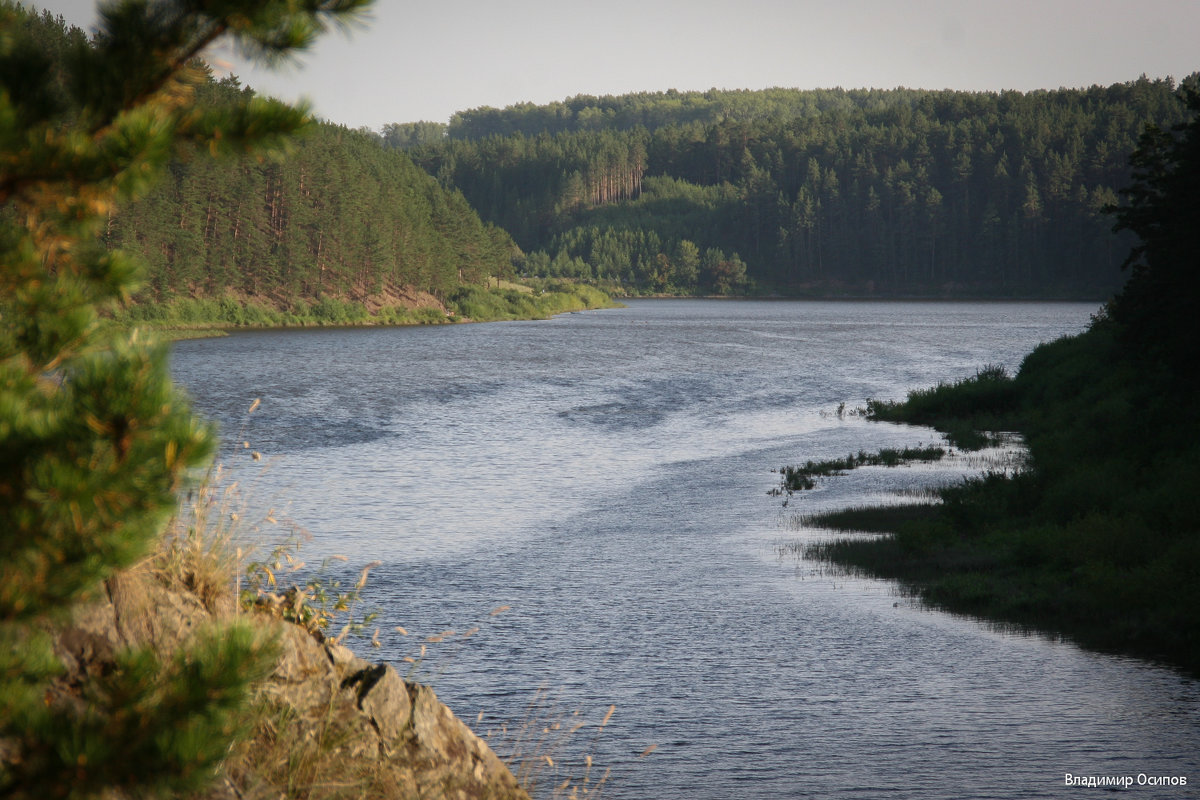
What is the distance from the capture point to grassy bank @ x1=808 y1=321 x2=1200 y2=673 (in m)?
15.4

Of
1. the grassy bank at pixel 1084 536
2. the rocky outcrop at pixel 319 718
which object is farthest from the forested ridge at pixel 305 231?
the rocky outcrop at pixel 319 718

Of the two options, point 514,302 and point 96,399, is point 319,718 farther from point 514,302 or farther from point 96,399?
point 514,302

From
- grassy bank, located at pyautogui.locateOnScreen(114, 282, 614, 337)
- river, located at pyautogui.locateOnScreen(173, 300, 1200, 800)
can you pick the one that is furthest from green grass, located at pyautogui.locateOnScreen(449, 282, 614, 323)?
river, located at pyautogui.locateOnScreen(173, 300, 1200, 800)

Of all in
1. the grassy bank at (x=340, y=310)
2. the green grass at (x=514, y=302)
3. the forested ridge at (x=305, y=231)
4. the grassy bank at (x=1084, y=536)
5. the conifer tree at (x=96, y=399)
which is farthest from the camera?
the green grass at (x=514, y=302)

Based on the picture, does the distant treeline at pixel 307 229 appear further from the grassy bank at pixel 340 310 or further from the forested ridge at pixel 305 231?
the grassy bank at pixel 340 310

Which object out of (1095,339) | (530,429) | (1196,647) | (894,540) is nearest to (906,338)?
(1095,339)

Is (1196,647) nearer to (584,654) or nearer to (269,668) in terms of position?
(584,654)

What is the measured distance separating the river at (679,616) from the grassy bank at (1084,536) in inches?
35.2

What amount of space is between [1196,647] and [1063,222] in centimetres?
18612

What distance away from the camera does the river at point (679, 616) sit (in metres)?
11.3

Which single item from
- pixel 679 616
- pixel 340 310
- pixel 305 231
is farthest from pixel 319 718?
pixel 305 231

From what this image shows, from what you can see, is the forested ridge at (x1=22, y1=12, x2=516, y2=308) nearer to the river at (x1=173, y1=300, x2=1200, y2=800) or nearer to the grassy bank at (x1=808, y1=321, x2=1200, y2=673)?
the river at (x1=173, y1=300, x2=1200, y2=800)

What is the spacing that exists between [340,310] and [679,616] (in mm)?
94511

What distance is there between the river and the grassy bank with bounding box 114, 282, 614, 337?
143ft
